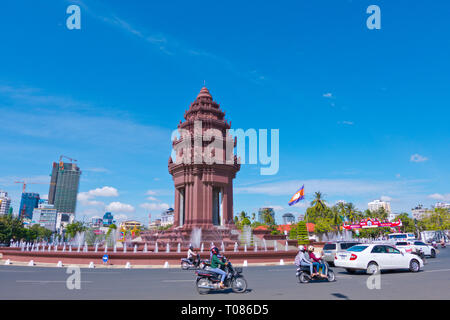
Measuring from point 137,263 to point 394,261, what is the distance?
1779cm

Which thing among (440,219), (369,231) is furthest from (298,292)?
(440,219)

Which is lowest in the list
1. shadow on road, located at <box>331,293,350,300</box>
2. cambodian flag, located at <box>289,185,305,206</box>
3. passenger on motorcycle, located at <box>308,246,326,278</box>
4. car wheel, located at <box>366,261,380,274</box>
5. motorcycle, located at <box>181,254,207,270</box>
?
motorcycle, located at <box>181,254,207,270</box>

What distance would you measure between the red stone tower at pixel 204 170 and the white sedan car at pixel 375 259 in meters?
17.9

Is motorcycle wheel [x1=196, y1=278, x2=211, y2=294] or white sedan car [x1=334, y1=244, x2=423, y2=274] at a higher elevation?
white sedan car [x1=334, y1=244, x2=423, y2=274]

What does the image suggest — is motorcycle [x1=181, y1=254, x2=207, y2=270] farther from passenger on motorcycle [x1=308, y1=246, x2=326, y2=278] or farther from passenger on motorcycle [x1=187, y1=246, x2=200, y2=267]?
passenger on motorcycle [x1=308, y1=246, x2=326, y2=278]

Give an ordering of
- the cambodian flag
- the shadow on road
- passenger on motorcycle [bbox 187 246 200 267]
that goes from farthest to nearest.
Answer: the cambodian flag, passenger on motorcycle [bbox 187 246 200 267], the shadow on road

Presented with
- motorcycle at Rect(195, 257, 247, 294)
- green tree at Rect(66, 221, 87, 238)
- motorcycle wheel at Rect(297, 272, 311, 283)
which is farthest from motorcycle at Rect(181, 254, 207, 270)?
green tree at Rect(66, 221, 87, 238)

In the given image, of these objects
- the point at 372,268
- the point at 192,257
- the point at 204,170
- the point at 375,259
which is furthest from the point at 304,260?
the point at 204,170

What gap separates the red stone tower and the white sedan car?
17.9 m

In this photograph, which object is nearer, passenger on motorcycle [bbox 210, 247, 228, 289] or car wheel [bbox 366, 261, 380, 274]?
passenger on motorcycle [bbox 210, 247, 228, 289]

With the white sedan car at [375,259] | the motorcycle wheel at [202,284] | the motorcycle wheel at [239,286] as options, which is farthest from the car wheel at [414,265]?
the motorcycle wheel at [202,284]

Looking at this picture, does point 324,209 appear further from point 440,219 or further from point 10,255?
point 10,255

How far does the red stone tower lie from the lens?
34.7 metres
